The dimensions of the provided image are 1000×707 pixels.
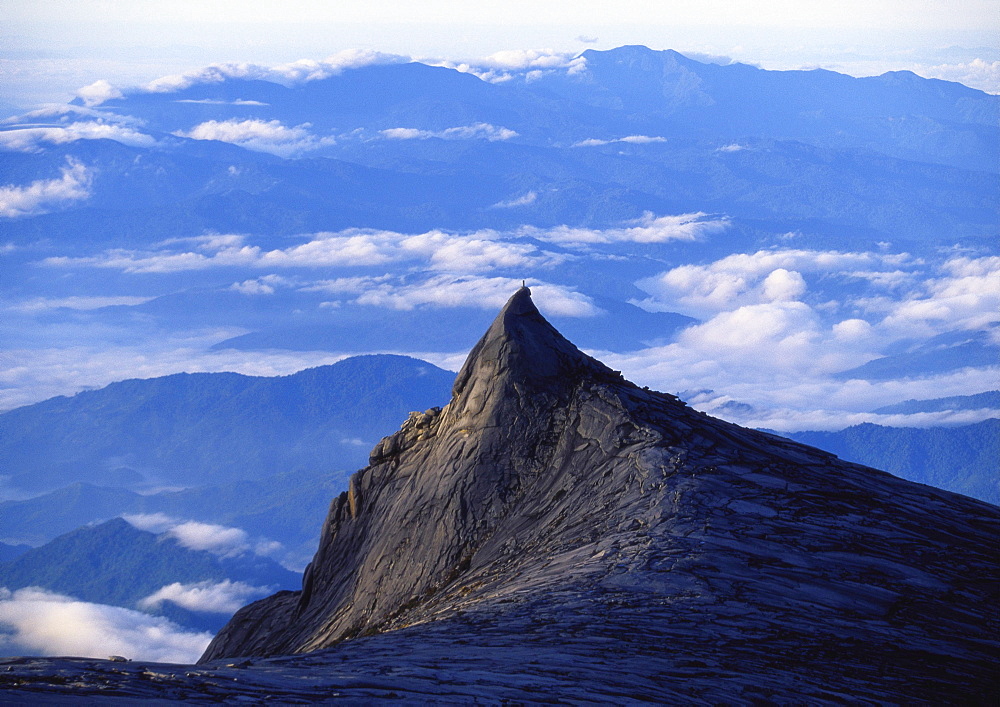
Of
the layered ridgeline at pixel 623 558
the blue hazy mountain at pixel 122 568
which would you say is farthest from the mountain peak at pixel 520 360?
the blue hazy mountain at pixel 122 568

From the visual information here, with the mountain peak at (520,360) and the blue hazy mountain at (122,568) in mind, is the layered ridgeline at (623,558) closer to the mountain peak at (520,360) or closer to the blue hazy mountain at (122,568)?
the mountain peak at (520,360)

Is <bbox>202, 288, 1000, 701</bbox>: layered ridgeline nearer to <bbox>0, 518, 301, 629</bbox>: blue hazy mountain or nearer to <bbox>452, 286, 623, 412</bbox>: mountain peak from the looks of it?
<bbox>452, 286, 623, 412</bbox>: mountain peak

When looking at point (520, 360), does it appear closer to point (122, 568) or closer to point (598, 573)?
point (598, 573)

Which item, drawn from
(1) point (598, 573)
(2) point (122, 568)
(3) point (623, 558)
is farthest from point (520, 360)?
(2) point (122, 568)

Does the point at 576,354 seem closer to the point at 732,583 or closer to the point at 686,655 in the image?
the point at 732,583

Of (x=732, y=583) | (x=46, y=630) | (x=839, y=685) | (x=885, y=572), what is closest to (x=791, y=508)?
(x=885, y=572)

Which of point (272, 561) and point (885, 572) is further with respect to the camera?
point (272, 561)
